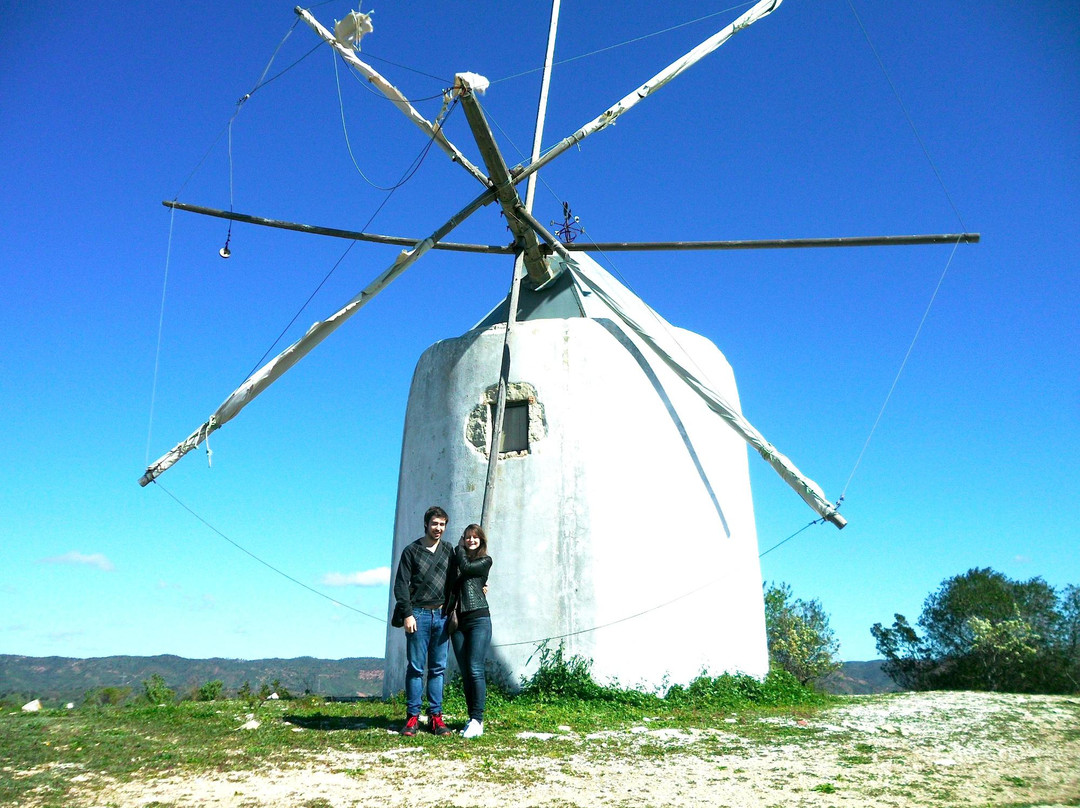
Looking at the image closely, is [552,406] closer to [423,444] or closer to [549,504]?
[549,504]

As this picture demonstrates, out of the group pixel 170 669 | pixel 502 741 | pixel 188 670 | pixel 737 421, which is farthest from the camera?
pixel 188 670

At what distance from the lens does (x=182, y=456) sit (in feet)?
24.5

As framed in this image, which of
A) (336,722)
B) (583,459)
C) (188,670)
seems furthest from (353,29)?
(188,670)

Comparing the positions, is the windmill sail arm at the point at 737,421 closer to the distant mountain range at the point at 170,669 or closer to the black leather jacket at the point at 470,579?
the black leather jacket at the point at 470,579

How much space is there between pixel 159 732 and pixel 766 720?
434 cm

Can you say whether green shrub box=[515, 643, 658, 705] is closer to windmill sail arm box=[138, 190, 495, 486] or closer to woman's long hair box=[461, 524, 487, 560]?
woman's long hair box=[461, 524, 487, 560]

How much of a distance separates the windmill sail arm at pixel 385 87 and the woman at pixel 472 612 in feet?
13.5

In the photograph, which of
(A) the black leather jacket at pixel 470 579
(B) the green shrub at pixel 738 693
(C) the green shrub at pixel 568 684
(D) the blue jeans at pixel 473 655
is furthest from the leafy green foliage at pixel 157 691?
(B) the green shrub at pixel 738 693

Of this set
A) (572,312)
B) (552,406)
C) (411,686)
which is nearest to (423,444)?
(552,406)

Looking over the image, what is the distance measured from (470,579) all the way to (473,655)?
0.49 metres

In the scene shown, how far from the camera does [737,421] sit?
7.58 m

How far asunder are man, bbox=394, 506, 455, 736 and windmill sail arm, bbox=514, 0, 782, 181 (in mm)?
4024

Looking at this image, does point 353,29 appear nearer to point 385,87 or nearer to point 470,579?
point 385,87

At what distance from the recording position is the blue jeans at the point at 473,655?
511 centimetres
